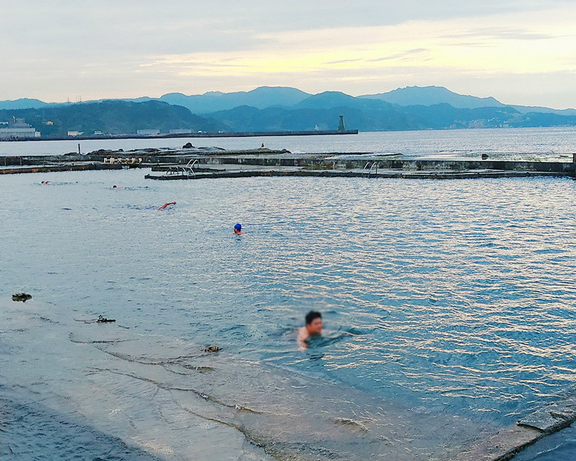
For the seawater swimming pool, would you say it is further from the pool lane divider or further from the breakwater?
the breakwater

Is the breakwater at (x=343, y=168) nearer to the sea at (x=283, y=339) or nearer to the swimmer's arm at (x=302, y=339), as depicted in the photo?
the sea at (x=283, y=339)

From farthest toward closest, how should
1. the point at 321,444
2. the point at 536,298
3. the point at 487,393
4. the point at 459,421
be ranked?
1. the point at 536,298
2. the point at 487,393
3. the point at 459,421
4. the point at 321,444

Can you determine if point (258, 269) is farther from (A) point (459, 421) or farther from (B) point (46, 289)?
(A) point (459, 421)

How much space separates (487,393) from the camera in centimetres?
816

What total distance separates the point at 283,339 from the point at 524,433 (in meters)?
4.57

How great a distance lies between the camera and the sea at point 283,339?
7.01 metres

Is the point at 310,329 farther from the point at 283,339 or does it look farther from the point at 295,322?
the point at 283,339

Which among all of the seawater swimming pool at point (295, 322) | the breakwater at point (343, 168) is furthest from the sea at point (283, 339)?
the breakwater at point (343, 168)

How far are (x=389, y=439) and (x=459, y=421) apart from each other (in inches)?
39.4

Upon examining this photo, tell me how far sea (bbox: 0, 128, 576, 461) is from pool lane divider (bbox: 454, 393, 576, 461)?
0.13m

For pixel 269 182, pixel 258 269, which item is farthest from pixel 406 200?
pixel 258 269

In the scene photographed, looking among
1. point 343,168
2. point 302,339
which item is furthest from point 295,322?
point 343,168

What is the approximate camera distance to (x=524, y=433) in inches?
268

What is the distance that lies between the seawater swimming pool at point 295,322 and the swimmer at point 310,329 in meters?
0.22
